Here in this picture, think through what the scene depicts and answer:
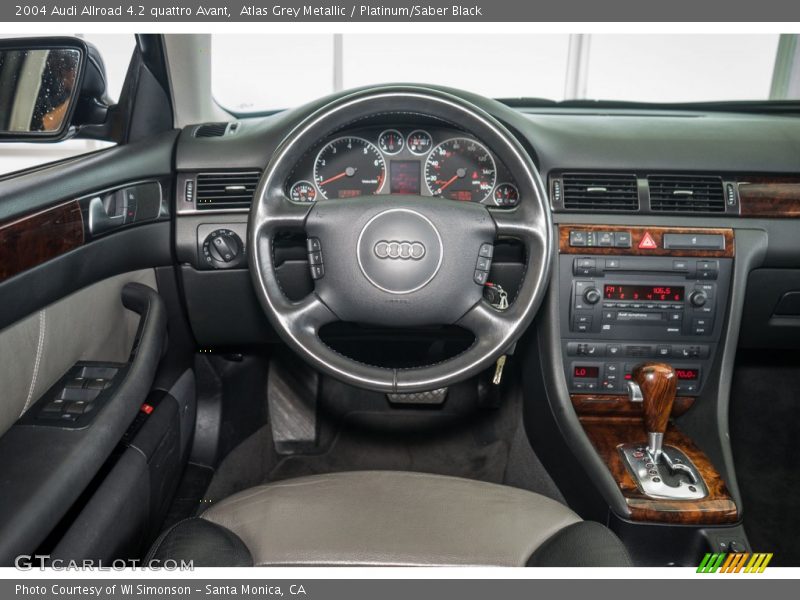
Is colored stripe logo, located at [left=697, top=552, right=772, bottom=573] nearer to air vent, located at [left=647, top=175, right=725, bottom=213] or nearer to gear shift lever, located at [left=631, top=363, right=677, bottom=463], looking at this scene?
gear shift lever, located at [left=631, top=363, right=677, bottom=463]

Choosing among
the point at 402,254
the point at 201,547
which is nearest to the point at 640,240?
the point at 402,254

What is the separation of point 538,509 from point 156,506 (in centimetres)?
91

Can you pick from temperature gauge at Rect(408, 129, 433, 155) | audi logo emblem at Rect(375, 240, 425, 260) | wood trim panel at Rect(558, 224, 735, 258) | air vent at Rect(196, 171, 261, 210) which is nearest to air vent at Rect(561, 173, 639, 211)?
wood trim panel at Rect(558, 224, 735, 258)

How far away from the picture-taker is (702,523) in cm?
154

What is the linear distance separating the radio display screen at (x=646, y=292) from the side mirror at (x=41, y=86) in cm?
138

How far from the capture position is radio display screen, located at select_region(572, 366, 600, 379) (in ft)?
5.97

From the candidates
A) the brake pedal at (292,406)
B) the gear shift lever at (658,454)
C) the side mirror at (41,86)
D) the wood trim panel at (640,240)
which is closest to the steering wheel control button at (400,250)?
the wood trim panel at (640,240)

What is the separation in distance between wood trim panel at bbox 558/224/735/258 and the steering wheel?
40 centimetres

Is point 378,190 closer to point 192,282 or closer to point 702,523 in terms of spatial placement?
point 192,282

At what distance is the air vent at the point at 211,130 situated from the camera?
1.85m

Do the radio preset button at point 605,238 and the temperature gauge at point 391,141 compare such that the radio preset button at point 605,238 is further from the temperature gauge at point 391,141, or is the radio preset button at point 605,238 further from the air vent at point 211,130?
the air vent at point 211,130

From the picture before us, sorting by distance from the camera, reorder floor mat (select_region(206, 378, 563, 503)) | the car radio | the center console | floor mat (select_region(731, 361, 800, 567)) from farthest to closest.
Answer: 1. floor mat (select_region(206, 378, 563, 503))
2. floor mat (select_region(731, 361, 800, 567))
3. the car radio
4. the center console

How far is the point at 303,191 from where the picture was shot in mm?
1716

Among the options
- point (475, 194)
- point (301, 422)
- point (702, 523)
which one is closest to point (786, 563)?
point (702, 523)
